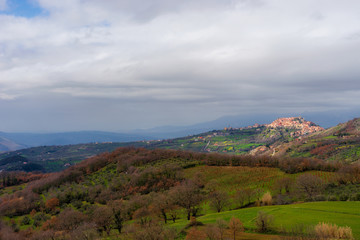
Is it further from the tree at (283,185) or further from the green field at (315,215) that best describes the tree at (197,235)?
the tree at (283,185)

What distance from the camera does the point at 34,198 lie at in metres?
86.4

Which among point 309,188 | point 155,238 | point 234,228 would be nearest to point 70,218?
point 155,238

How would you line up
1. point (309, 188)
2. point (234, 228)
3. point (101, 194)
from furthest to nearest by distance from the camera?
point (101, 194) → point (309, 188) → point (234, 228)

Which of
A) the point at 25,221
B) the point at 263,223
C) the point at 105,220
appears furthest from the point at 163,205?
the point at 25,221

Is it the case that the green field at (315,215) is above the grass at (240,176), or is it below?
above

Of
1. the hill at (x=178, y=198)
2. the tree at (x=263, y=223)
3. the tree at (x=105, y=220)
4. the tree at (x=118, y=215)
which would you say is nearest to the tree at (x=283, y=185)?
the hill at (x=178, y=198)

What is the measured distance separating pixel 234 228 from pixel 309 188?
129 ft

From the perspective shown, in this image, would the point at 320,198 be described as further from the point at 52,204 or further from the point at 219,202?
the point at 52,204

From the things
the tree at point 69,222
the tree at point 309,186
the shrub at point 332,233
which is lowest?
the tree at point 69,222

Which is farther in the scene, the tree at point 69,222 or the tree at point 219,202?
the tree at point 219,202

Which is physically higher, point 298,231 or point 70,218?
point 298,231

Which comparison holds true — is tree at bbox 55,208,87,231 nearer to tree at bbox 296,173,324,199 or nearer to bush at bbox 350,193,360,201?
tree at bbox 296,173,324,199

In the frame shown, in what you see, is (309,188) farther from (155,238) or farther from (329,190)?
(155,238)

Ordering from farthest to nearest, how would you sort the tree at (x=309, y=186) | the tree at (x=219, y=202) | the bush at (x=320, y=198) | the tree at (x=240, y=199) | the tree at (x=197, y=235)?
the tree at (x=240, y=199), the tree at (x=309, y=186), the tree at (x=219, y=202), the bush at (x=320, y=198), the tree at (x=197, y=235)
